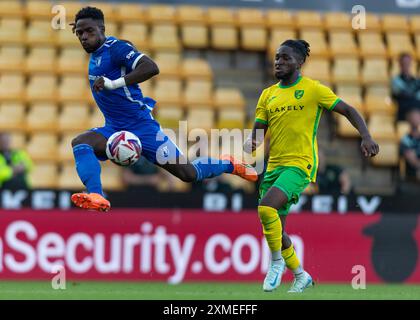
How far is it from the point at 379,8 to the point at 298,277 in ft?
32.3

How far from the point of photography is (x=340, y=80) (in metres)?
17.2

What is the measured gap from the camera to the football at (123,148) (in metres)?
9.23

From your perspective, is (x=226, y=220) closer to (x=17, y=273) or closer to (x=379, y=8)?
(x=17, y=273)

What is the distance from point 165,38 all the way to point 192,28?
52cm

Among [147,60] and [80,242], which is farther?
[80,242]

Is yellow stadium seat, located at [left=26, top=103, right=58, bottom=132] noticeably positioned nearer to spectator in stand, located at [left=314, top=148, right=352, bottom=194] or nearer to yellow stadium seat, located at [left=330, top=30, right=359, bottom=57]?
spectator in stand, located at [left=314, top=148, right=352, bottom=194]

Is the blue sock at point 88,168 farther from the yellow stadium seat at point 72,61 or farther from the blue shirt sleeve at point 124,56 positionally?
the yellow stadium seat at point 72,61

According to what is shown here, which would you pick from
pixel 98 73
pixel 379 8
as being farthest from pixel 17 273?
pixel 379 8

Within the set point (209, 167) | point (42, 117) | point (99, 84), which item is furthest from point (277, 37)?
point (99, 84)

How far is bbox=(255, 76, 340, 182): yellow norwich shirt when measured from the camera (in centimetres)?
946

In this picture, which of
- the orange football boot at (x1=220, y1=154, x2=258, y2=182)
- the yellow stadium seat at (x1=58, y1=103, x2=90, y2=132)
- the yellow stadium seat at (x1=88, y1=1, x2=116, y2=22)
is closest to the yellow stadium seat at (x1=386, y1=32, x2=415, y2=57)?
the yellow stadium seat at (x1=88, y1=1, x2=116, y2=22)

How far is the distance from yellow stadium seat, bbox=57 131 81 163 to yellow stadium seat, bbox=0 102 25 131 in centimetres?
69

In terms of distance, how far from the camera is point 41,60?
17.1 metres
